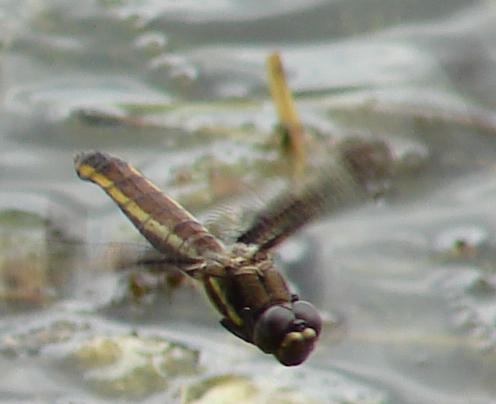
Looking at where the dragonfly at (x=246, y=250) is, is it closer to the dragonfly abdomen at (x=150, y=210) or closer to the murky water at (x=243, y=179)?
the dragonfly abdomen at (x=150, y=210)

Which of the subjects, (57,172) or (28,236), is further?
(57,172)

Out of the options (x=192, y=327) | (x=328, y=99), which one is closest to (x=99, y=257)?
(x=192, y=327)

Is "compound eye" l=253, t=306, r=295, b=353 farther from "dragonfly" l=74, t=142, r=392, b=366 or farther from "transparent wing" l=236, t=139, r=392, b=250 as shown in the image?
"transparent wing" l=236, t=139, r=392, b=250

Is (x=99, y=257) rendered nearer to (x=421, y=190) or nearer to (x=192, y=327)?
(x=192, y=327)

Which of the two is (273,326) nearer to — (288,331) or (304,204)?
(288,331)

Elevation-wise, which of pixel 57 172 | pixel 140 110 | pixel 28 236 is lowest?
pixel 28 236

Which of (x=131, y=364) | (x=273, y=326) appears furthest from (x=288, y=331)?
(x=131, y=364)

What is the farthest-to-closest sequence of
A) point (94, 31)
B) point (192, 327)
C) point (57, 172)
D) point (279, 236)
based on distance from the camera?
point (94, 31)
point (57, 172)
point (192, 327)
point (279, 236)
